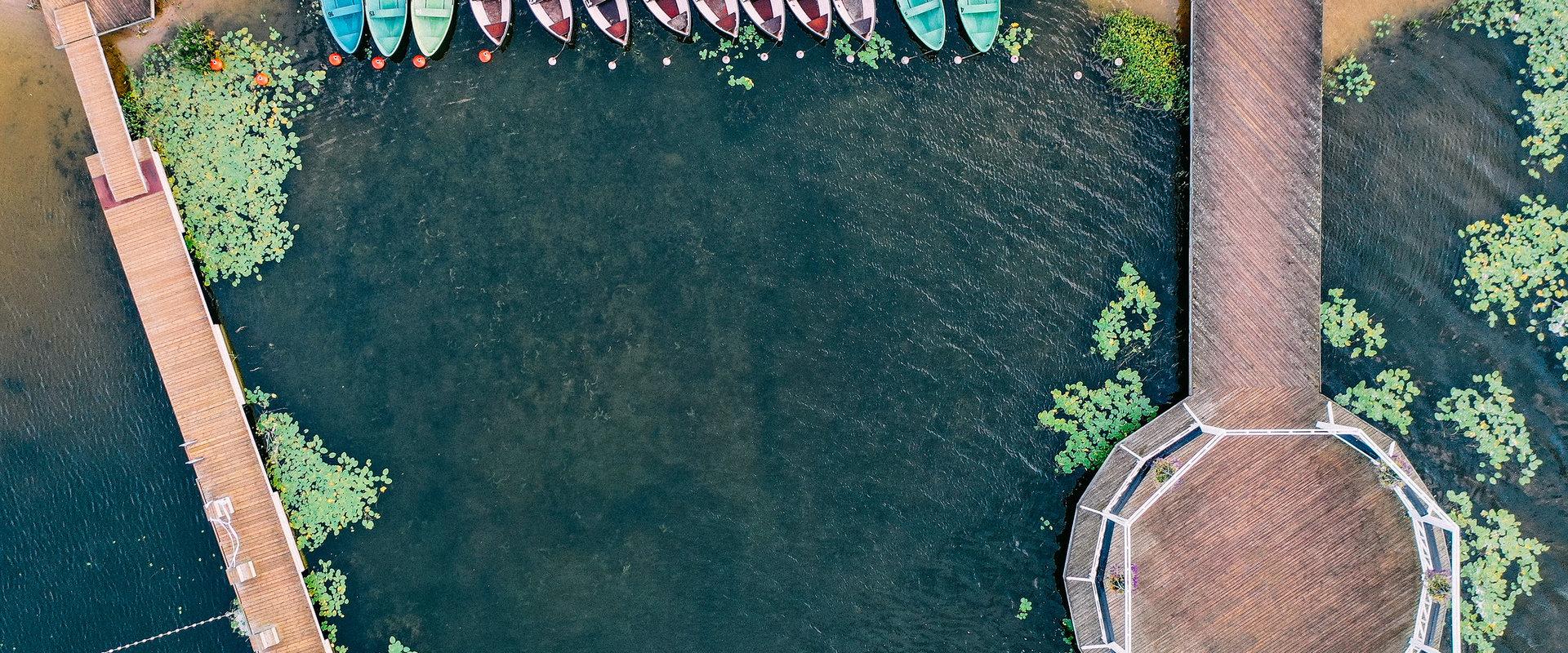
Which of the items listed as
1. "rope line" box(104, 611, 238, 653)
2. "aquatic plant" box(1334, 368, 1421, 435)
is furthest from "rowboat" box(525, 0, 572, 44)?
"aquatic plant" box(1334, 368, 1421, 435)

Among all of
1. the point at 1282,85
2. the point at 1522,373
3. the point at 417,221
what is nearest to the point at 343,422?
the point at 417,221

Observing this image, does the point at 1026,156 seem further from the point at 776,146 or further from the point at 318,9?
the point at 318,9

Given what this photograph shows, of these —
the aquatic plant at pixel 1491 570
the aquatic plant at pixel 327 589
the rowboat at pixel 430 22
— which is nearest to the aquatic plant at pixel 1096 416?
the aquatic plant at pixel 1491 570

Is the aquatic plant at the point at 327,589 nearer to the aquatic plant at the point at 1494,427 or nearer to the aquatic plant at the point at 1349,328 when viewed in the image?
the aquatic plant at the point at 1349,328

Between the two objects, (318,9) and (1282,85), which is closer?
(1282,85)

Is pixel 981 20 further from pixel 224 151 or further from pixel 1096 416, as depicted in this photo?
pixel 224 151
